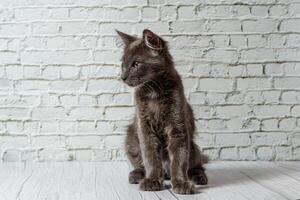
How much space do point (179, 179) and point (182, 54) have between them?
3.77ft

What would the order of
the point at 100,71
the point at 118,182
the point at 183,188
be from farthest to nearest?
the point at 100,71 → the point at 118,182 → the point at 183,188

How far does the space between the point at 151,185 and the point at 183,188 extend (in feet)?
0.49

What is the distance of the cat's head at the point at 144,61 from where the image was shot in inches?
92.1

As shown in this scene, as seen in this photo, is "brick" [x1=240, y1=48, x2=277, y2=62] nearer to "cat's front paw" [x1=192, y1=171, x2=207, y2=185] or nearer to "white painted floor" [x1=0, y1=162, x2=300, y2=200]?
"white painted floor" [x1=0, y1=162, x2=300, y2=200]

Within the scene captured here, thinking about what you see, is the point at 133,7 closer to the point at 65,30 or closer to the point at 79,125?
the point at 65,30

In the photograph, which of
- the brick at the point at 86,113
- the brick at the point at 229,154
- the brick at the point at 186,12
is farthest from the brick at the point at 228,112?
the brick at the point at 86,113

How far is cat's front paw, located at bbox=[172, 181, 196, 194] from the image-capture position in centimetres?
225

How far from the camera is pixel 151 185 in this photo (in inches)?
90.9

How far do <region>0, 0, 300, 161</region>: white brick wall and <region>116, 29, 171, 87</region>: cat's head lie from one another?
883 millimetres

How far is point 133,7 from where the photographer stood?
3.26 meters

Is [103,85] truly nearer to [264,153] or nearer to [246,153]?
[246,153]

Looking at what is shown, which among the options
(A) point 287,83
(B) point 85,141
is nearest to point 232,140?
(A) point 287,83

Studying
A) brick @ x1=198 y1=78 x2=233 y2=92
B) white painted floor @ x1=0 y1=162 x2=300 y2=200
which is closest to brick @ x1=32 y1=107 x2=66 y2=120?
white painted floor @ x1=0 y1=162 x2=300 y2=200

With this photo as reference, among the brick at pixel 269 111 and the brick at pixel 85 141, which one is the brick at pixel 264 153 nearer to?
the brick at pixel 269 111
